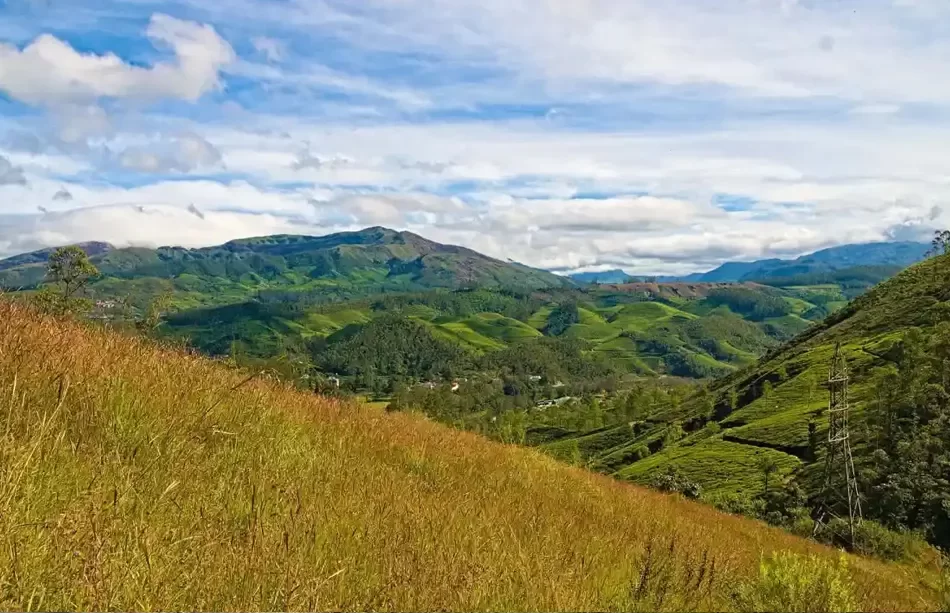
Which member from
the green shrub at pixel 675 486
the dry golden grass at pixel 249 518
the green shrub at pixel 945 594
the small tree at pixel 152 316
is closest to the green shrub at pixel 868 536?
the green shrub at pixel 675 486

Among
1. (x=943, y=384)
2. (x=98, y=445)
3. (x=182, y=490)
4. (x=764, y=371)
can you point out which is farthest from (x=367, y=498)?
(x=764, y=371)

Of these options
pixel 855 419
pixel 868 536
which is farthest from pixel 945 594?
pixel 855 419

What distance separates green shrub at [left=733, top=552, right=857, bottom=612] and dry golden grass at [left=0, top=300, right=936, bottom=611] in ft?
1.73

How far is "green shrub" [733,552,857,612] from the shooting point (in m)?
3.89

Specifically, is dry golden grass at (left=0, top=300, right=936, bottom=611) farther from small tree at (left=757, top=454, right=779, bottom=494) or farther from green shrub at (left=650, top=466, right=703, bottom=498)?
small tree at (left=757, top=454, right=779, bottom=494)

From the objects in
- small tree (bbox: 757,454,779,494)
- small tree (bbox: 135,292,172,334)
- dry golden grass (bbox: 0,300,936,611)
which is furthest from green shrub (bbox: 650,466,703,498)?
small tree (bbox: 135,292,172,334)

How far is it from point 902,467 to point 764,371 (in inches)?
3039

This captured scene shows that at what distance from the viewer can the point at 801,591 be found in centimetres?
396

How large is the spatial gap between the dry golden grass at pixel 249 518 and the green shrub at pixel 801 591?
0.53 meters

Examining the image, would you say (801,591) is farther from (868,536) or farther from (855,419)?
(855,419)

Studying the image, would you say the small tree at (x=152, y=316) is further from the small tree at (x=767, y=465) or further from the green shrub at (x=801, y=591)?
the small tree at (x=767, y=465)

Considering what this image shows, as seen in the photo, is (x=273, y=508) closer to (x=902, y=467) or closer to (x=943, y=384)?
(x=902, y=467)

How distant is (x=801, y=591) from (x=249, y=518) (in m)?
3.65

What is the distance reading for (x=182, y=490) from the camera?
4.69m
